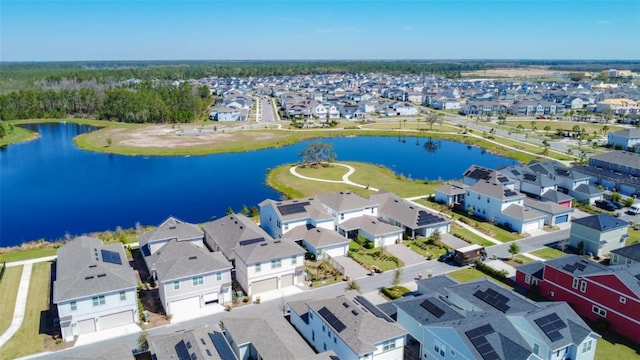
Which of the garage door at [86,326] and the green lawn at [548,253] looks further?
the green lawn at [548,253]

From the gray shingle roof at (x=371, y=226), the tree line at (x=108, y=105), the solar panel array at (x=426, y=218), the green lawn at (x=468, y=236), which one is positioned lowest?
the green lawn at (x=468, y=236)

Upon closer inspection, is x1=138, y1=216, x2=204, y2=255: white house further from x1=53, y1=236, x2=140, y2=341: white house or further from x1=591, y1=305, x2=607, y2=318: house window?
x1=591, y1=305, x2=607, y2=318: house window

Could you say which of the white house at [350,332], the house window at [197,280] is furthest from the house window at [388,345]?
the house window at [197,280]

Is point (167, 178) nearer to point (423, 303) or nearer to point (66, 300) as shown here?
point (66, 300)

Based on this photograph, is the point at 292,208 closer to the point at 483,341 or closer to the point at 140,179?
the point at 483,341

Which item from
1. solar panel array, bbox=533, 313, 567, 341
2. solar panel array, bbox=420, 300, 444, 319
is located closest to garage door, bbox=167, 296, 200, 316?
solar panel array, bbox=420, 300, 444, 319

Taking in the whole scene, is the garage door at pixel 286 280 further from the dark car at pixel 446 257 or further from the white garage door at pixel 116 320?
the dark car at pixel 446 257

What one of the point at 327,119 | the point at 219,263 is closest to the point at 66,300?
the point at 219,263
